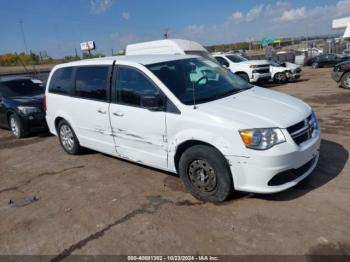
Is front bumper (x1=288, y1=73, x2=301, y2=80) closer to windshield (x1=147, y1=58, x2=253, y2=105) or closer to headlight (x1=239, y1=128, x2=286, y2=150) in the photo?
windshield (x1=147, y1=58, x2=253, y2=105)

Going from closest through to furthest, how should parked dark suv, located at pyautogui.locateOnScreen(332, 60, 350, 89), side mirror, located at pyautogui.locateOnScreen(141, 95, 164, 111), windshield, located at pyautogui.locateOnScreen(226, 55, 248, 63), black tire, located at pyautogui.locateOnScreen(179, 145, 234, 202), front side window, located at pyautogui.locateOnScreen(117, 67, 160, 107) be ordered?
black tire, located at pyautogui.locateOnScreen(179, 145, 234, 202) → side mirror, located at pyautogui.locateOnScreen(141, 95, 164, 111) → front side window, located at pyautogui.locateOnScreen(117, 67, 160, 107) → parked dark suv, located at pyautogui.locateOnScreen(332, 60, 350, 89) → windshield, located at pyautogui.locateOnScreen(226, 55, 248, 63)

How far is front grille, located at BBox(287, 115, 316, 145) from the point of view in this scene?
3784 mm

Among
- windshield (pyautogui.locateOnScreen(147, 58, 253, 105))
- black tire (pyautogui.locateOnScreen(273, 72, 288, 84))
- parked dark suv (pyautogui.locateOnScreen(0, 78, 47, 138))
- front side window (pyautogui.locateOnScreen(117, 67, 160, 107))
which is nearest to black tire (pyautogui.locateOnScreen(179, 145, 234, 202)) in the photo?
windshield (pyautogui.locateOnScreen(147, 58, 253, 105))

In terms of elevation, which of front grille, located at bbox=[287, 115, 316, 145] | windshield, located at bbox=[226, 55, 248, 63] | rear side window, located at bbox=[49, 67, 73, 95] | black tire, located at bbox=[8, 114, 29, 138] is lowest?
black tire, located at bbox=[8, 114, 29, 138]

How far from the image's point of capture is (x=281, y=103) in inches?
169

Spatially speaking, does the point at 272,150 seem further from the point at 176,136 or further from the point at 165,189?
the point at 165,189

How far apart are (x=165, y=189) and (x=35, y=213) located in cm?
172

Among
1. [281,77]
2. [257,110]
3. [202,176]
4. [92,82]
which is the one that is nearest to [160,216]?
[202,176]

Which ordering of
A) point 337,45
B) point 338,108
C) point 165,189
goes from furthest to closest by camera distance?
point 337,45 → point 338,108 → point 165,189

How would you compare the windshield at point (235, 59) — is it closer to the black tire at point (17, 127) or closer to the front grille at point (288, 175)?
the black tire at point (17, 127)

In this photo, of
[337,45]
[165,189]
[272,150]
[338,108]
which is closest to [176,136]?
[165,189]

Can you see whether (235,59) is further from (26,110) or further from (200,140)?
(200,140)

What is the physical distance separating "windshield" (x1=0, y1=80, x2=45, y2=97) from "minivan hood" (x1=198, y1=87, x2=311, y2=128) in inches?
280

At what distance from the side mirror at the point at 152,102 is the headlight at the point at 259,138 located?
118cm
